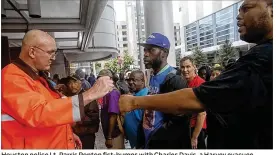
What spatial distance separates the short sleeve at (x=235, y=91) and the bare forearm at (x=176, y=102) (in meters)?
0.02

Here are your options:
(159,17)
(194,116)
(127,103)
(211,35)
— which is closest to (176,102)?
(127,103)

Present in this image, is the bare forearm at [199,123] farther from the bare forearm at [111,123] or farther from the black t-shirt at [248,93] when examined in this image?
the black t-shirt at [248,93]

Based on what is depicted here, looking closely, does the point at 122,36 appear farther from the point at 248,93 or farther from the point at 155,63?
the point at 248,93

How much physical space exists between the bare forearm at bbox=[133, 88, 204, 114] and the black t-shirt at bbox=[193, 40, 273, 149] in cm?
2

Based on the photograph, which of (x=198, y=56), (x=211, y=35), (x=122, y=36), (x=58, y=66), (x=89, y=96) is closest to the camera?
(x=89, y=96)

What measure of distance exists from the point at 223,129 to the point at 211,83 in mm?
224

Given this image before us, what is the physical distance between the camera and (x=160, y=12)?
245cm

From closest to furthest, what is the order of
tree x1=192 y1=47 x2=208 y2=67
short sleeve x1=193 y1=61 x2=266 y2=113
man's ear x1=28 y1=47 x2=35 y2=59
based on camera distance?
1. short sleeve x1=193 y1=61 x2=266 y2=113
2. man's ear x1=28 y1=47 x2=35 y2=59
3. tree x1=192 y1=47 x2=208 y2=67

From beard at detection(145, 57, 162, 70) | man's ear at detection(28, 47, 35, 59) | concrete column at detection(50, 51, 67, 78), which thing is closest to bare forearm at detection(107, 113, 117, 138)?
beard at detection(145, 57, 162, 70)

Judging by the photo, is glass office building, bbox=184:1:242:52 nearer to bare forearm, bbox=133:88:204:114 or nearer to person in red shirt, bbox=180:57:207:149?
person in red shirt, bbox=180:57:207:149

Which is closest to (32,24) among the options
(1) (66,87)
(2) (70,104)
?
(1) (66,87)

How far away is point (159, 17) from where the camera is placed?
2.46 metres

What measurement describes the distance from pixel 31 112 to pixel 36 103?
4 centimetres

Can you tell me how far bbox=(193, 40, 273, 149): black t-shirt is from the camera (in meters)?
0.70
